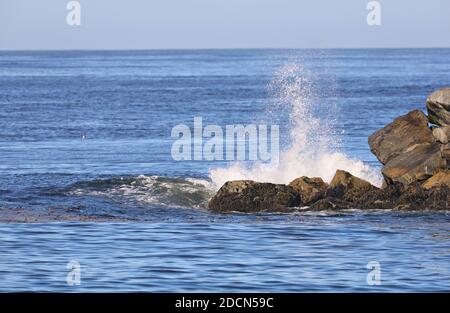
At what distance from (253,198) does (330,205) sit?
6.83 ft

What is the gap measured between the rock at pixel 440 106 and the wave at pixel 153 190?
6798mm

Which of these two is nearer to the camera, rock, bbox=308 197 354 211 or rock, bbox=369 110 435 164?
rock, bbox=308 197 354 211

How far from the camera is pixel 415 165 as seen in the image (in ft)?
99.9

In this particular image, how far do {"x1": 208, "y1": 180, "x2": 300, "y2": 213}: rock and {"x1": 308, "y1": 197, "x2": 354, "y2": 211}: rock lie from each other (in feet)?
2.31

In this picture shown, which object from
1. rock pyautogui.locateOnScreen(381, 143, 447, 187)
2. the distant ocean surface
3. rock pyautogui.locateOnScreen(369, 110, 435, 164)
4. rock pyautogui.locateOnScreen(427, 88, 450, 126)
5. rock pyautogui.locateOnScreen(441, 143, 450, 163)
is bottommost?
the distant ocean surface

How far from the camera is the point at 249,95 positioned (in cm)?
8938

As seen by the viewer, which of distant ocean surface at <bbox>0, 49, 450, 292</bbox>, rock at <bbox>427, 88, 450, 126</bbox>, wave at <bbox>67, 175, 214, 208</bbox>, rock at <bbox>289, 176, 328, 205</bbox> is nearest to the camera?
distant ocean surface at <bbox>0, 49, 450, 292</bbox>

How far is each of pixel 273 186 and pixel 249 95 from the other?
195ft

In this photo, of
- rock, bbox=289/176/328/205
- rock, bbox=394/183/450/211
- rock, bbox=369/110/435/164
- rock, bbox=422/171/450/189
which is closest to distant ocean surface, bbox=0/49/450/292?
rock, bbox=394/183/450/211

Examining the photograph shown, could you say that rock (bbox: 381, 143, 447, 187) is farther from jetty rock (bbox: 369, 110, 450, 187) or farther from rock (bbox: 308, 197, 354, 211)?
rock (bbox: 308, 197, 354, 211)

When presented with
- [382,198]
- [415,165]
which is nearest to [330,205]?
[382,198]

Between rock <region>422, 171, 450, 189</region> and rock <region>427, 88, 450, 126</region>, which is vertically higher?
rock <region>427, 88, 450, 126</region>

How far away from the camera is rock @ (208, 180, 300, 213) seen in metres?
30.0
